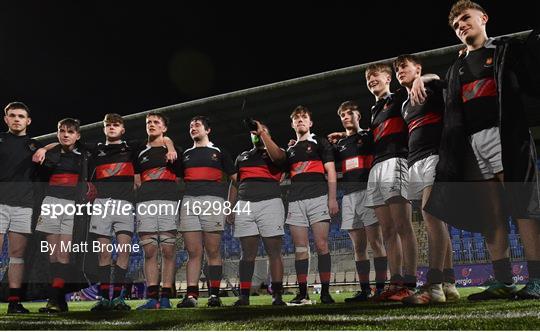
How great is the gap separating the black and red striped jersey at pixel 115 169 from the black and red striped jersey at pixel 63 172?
0.67 feet

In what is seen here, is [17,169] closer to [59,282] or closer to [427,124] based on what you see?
[59,282]

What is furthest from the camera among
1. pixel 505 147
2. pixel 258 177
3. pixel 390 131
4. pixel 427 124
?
pixel 258 177

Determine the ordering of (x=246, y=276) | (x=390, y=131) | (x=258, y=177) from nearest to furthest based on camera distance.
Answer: (x=390, y=131) → (x=246, y=276) → (x=258, y=177)

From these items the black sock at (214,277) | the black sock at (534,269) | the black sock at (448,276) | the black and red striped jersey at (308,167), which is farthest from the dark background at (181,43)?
the black sock at (534,269)

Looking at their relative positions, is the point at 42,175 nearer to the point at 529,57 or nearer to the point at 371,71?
the point at 371,71

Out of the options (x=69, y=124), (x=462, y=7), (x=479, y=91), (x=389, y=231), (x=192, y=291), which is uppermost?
(x=462, y=7)

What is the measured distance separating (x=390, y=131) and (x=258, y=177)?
154 cm

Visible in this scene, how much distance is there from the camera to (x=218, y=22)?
25.1 feet

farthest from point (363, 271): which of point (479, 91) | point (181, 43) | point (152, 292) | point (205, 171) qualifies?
point (181, 43)

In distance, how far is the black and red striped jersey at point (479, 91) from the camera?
138 inches

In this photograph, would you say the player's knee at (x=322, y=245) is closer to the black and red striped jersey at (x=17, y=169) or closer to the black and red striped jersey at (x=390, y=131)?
the black and red striped jersey at (x=390, y=131)

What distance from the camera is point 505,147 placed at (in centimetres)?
332

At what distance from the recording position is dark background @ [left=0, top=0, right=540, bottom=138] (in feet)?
24.9

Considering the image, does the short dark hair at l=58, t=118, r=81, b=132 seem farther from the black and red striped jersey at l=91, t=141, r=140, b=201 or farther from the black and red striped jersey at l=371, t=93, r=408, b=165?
the black and red striped jersey at l=371, t=93, r=408, b=165
